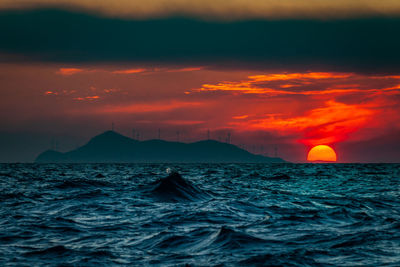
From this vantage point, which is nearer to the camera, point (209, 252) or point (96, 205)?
point (209, 252)

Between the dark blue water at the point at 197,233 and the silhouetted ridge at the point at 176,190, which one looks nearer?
the dark blue water at the point at 197,233

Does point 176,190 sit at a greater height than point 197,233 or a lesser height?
greater

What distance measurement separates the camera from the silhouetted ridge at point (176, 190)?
2814 cm

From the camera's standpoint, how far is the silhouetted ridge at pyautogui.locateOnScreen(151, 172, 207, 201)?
28141 mm

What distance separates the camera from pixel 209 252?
1249cm

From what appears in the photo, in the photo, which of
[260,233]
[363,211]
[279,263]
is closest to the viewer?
[279,263]

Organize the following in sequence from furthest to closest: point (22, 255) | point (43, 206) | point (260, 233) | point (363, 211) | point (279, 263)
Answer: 1. point (43, 206)
2. point (363, 211)
3. point (260, 233)
4. point (22, 255)
5. point (279, 263)

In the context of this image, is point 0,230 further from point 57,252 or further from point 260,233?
point 260,233

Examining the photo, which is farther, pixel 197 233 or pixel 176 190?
pixel 176 190

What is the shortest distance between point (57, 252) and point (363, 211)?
14.7 metres

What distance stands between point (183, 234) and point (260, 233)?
103 inches

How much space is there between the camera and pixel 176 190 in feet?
98.6

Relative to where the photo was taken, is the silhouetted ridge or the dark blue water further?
the silhouetted ridge

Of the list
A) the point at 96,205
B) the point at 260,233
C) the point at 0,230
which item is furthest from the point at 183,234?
the point at 96,205
